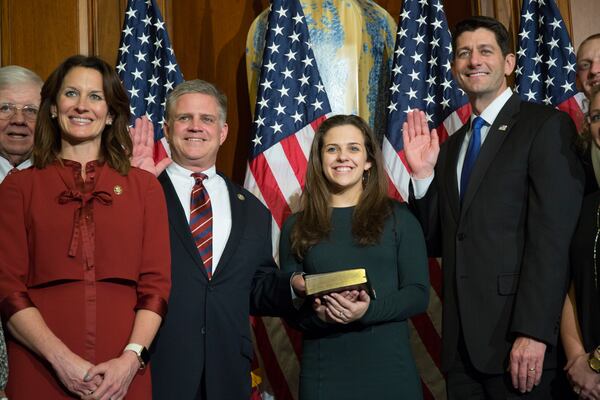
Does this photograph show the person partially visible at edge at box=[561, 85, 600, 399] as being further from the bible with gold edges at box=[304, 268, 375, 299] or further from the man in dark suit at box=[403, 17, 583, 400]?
the bible with gold edges at box=[304, 268, 375, 299]

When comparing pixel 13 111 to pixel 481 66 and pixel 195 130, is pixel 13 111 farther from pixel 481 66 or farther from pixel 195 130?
pixel 481 66

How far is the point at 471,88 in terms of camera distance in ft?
10.0

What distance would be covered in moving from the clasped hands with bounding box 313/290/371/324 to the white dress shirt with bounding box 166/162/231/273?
517 mm

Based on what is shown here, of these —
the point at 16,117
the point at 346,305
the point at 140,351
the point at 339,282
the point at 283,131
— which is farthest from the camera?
the point at 283,131

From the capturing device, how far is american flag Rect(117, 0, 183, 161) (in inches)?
172

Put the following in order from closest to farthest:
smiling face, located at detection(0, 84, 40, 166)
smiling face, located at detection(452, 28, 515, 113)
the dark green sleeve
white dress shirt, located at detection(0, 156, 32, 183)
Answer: the dark green sleeve → smiling face, located at detection(452, 28, 515, 113) → white dress shirt, located at detection(0, 156, 32, 183) → smiling face, located at detection(0, 84, 40, 166)

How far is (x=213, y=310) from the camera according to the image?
2.86m

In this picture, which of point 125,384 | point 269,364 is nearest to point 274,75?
point 269,364

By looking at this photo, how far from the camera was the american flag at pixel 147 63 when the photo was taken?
4359 mm

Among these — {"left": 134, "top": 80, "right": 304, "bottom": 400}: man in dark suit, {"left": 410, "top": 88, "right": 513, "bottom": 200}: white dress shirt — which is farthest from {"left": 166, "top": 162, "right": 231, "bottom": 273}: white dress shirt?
{"left": 410, "top": 88, "right": 513, "bottom": 200}: white dress shirt

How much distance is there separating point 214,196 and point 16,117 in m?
1.01

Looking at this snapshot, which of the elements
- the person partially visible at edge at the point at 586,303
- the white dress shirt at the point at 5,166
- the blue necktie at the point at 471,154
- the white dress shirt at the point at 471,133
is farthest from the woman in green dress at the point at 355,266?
the white dress shirt at the point at 5,166

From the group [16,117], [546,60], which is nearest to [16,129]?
[16,117]

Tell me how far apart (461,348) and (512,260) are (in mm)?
377
